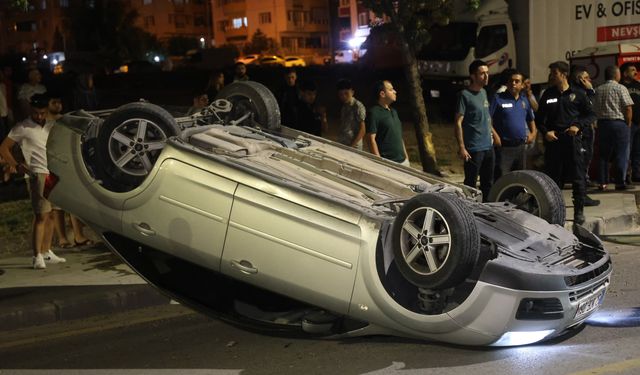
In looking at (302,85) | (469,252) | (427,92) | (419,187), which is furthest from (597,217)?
(427,92)

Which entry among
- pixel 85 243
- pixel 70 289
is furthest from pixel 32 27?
pixel 70 289

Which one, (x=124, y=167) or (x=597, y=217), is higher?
(x=124, y=167)

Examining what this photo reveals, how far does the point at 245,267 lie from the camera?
17.7ft

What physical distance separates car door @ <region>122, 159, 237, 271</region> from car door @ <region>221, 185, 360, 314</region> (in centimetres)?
10

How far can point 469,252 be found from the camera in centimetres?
476

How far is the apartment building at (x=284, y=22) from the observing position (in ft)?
273

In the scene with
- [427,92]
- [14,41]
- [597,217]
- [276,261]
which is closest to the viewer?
[276,261]

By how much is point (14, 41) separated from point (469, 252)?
91.3 m

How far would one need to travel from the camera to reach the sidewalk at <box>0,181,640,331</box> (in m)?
6.86

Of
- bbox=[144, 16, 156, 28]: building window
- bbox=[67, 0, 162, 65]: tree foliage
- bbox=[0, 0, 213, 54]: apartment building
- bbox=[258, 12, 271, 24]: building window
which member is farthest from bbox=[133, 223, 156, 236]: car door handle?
bbox=[144, 16, 156, 28]: building window

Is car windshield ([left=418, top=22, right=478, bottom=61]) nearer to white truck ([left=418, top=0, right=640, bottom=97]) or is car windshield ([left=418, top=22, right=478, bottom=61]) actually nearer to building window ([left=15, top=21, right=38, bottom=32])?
white truck ([left=418, top=0, right=640, bottom=97])

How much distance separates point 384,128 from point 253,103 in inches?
74.3

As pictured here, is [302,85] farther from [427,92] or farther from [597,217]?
[427,92]

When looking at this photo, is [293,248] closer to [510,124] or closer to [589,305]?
[589,305]
